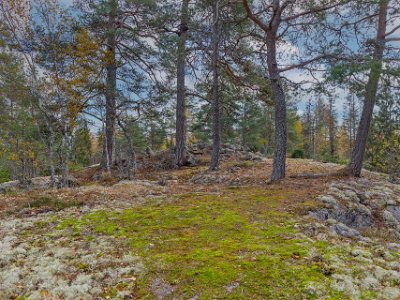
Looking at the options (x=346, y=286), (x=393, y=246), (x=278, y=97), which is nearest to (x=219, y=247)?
(x=346, y=286)

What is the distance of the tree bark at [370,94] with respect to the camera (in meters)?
8.62

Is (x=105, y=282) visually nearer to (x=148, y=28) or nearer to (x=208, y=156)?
(x=148, y=28)

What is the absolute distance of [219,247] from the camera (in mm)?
4316

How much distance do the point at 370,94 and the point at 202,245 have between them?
25.4 ft

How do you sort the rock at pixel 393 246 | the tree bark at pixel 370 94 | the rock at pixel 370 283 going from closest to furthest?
the rock at pixel 370 283, the rock at pixel 393 246, the tree bark at pixel 370 94

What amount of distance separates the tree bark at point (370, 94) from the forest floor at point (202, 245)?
2.44m

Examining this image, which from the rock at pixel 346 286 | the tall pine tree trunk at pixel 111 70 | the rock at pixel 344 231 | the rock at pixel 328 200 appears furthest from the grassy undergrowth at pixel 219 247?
the tall pine tree trunk at pixel 111 70

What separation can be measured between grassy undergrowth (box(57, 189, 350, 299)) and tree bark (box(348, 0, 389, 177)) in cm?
479

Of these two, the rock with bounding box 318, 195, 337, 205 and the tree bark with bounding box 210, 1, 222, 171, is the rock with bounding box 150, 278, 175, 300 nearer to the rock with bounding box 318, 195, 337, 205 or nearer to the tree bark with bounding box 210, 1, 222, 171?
the rock with bounding box 318, 195, 337, 205

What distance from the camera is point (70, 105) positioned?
10.6 metres

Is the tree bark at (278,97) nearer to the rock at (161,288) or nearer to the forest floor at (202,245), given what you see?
the forest floor at (202,245)

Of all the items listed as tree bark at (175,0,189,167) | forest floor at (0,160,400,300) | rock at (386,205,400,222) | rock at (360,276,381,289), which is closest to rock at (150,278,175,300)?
forest floor at (0,160,400,300)

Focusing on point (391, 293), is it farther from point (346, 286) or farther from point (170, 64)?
point (170, 64)

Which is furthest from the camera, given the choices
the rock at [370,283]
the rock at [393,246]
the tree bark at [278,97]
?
the tree bark at [278,97]
